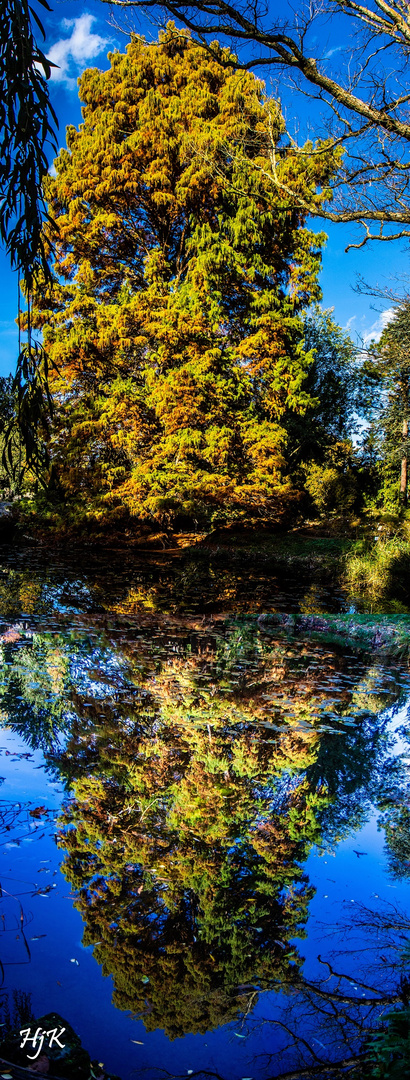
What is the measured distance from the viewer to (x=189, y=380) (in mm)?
15852

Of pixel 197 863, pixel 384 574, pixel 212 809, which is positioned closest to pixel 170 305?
pixel 384 574

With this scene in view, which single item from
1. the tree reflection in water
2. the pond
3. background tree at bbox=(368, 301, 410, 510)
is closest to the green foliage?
the tree reflection in water

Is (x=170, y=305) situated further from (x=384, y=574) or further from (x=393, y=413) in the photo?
(x=393, y=413)

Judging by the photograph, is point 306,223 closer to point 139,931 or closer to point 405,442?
point 405,442

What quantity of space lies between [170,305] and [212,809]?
14.5 metres

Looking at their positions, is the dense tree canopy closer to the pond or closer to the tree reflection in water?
the tree reflection in water

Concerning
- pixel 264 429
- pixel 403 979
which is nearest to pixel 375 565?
pixel 264 429

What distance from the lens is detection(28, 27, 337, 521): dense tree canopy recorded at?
15984mm

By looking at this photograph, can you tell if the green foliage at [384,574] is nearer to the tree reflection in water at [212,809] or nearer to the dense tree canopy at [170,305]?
the dense tree canopy at [170,305]

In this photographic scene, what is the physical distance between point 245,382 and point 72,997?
52.4 ft

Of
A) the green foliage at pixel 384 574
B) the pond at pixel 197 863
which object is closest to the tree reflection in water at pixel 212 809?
the pond at pixel 197 863

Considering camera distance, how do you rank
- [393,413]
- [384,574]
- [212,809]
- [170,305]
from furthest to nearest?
1. [393,413]
2. [170,305]
3. [384,574]
4. [212,809]

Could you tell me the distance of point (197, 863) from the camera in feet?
10.4

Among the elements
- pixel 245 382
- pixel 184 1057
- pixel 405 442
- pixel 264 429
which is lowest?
pixel 184 1057
